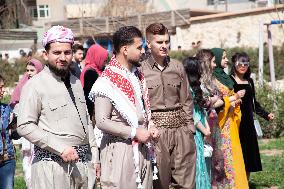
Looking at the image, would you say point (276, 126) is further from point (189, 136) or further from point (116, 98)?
point (116, 98)

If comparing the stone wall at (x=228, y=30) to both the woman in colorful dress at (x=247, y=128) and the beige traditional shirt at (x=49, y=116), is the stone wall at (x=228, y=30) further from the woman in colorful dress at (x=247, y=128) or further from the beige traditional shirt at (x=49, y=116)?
the beige traditional shirt at (x=49, y=116)

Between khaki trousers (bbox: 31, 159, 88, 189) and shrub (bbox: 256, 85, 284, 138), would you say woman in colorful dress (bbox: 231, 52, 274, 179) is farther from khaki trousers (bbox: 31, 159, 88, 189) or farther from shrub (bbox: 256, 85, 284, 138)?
shrub (bbox: 256, 85, 284, 138)

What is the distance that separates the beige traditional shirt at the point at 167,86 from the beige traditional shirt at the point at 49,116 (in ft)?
5.32

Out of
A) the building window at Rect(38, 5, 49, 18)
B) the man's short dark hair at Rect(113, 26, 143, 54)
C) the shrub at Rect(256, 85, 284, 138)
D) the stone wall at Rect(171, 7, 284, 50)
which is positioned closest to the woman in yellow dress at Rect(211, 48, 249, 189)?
the man's short dark hair at Rect(113, 26, 143, 54)

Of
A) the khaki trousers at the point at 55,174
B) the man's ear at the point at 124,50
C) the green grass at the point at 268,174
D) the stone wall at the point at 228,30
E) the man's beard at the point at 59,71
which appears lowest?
the green grass at the point at 268,174

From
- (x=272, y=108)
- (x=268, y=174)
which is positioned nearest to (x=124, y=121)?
(x=268, y=174)

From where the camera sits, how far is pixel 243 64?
8445mm

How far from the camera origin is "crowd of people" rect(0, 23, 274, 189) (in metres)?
4.82

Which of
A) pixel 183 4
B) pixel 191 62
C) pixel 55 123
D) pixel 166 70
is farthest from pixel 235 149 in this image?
pixel 183 4

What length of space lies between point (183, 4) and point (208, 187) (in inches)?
1886

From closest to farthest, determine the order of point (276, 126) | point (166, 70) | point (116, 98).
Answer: point (116, 98)
point (166, 70)
point (276, 126)

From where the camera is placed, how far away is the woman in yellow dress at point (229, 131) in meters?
8.21

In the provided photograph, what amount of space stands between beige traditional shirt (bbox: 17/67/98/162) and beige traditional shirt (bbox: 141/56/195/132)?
63.8 inches

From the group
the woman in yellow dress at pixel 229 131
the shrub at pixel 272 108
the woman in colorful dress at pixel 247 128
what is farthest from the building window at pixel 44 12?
the woman in yellow dress at pixel 229 131
